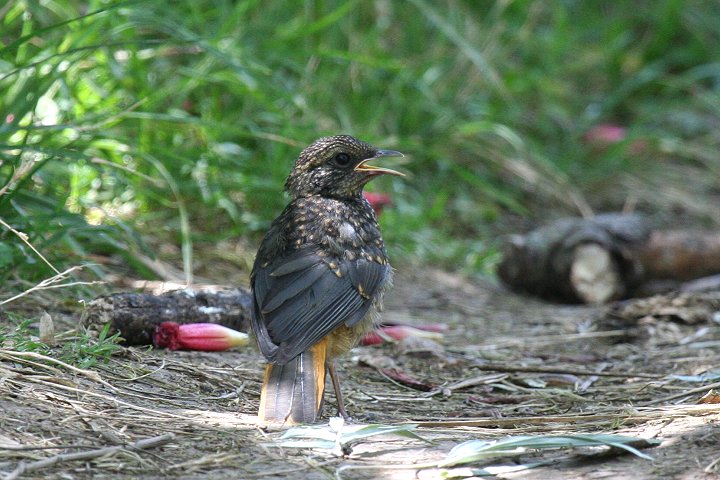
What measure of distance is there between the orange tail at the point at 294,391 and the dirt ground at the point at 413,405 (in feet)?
0.37

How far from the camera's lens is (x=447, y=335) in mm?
5211

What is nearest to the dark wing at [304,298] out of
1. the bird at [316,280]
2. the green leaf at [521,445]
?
the bird at [316,280]

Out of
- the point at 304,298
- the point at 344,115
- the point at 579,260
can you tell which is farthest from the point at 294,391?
the point at 344,115

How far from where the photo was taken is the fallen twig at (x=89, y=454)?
2567mm

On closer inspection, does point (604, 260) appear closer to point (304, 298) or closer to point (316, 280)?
point (316, 280)

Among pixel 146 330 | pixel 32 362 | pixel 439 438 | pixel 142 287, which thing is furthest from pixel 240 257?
pixel 439 438

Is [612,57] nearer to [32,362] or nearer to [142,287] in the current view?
[142,287]

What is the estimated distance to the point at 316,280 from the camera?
384cm

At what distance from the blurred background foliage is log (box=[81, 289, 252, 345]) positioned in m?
0.44

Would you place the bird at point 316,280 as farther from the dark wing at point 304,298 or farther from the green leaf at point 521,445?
the green leaf at point 521,445

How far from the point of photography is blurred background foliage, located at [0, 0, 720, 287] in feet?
16.4

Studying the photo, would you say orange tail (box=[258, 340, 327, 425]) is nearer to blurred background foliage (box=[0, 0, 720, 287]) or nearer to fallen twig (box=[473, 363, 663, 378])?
fallen twig (box=[473, 363, 663, 378])

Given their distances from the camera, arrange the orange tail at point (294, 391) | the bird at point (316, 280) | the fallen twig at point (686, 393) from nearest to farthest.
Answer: the orange tail at point (294, 391) → the bird at point (316, 280) → the fallen twig at point (686, 393)

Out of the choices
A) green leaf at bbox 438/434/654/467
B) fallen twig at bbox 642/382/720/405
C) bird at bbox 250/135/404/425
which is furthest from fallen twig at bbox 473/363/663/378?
green leaf at bbox 438/434/654/467
